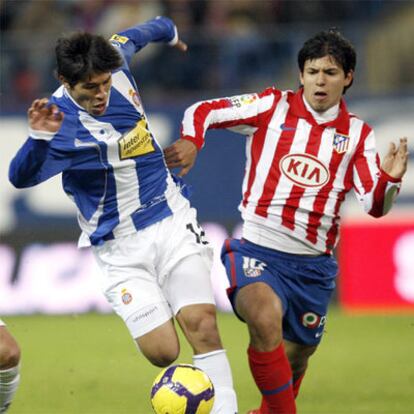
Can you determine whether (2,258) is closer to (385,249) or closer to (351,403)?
(385,249)

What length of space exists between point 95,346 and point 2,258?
2.50m

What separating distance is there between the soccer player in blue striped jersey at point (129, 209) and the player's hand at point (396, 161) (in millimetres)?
1049

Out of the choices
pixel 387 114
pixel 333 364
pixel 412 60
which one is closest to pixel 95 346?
pixel 333 364

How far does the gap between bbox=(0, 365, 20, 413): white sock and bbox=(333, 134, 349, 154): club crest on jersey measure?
2115 millimetres

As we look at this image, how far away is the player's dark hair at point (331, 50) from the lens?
6.55m

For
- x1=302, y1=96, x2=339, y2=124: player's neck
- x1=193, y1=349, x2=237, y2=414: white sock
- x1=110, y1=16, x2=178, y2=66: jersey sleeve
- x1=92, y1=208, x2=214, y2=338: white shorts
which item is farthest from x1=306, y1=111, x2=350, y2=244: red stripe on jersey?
x1=110, y1=16, x2=178, y2=66: jersey sleeve

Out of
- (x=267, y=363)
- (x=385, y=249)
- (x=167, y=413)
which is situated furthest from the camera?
(x=385, y=249)

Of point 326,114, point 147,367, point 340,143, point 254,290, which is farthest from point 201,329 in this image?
point 147,367

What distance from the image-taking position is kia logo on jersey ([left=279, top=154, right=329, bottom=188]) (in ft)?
21.7

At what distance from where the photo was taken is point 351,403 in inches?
289

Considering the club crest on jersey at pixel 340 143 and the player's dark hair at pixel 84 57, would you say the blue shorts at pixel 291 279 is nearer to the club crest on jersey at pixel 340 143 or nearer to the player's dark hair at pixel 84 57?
the club crest on jersey at pixel 340 143

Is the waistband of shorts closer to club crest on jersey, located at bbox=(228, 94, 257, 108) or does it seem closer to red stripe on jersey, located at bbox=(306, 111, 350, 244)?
red stripe on jersey, located at bbox=(306, 111, 350, 244)

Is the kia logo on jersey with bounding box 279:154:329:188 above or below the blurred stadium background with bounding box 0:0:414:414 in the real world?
above

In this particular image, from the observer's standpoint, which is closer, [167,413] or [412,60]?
[167,413]
